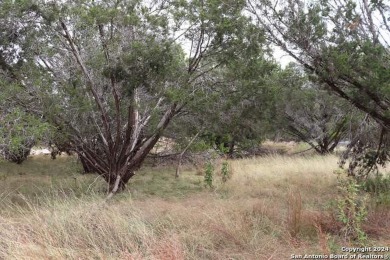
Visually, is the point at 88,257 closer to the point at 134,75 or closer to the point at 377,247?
the point at 377,247

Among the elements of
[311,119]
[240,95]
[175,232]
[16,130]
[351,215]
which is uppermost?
[240,95]

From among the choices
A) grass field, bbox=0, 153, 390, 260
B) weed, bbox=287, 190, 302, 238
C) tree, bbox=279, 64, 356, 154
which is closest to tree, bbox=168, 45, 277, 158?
grass field, bbox=0, 153, 390, 260

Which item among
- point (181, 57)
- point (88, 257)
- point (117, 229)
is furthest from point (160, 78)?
point (88, 257)

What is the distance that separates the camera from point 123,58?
28.0ft

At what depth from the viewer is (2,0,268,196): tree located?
858 centimetres

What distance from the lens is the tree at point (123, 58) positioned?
8578 millimetres

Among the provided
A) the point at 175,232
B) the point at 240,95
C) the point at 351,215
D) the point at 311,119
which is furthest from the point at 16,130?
the point at 311,119

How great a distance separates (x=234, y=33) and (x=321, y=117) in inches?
572

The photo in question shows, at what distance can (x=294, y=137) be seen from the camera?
84.6 feet

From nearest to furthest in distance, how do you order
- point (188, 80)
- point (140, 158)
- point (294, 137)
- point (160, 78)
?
1. point (160, 78)
2. point (188, 80)
3. point (140, 158)
4. point (294, 137)

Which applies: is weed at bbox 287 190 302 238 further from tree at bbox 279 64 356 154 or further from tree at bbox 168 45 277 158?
tree at bbox 279 64 356 154

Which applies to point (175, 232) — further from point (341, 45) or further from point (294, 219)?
point (341, 45)

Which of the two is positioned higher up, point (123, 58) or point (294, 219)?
point (123, 58)

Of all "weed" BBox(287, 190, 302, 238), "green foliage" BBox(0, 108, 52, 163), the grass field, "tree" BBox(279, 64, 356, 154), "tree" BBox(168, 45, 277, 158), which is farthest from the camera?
"tree" BBox(279, 64, 356, 154)
